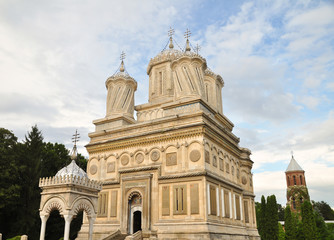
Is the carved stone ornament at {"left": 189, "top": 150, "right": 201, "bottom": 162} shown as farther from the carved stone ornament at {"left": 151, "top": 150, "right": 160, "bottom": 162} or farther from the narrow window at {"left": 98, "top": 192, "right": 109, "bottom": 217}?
the narrow window at {"left": 98, "top": 192, "right": 109, "bottom": 217}

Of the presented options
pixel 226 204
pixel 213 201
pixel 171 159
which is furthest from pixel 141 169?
pixel 226 204

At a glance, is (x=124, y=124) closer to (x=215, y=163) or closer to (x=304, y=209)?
(x=215, y=163)

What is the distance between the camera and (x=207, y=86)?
83.5ft

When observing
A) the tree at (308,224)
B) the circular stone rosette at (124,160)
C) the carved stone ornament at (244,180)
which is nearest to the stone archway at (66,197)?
the circular stone rosette at (124,160)

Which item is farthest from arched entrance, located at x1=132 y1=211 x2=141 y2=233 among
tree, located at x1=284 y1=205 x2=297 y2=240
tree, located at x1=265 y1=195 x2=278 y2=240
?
tree, located at x1=284 y1=205 x2=297 y2=240

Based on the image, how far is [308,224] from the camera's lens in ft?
95.9

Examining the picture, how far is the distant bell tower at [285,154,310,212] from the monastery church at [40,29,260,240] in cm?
3690

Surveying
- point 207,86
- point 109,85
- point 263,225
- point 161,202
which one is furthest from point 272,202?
point 109,85

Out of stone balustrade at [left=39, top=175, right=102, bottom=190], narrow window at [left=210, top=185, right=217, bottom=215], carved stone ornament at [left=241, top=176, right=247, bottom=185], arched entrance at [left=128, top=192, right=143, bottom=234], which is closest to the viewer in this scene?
stone balustrade at [left=39, top=175, right=102, bottom=190]

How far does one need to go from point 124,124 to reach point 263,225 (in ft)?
60.9

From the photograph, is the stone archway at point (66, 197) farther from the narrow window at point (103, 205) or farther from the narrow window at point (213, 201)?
the narrow window at point (213, 201)

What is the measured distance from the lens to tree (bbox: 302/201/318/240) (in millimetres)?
28781

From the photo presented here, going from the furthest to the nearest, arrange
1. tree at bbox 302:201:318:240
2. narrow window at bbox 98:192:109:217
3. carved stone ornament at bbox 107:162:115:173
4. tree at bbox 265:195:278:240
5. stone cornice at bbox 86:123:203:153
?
tree at bbox 265:195:278:240 → tree at bbox 302:201:318:240 → carved stone ornament at bbox 107:162:115:173 → narrow window at bbox 98:192:109:217 → stone cornice at bbox 86:123:203:153

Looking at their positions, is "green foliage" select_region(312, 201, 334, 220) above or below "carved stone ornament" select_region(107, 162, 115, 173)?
below
